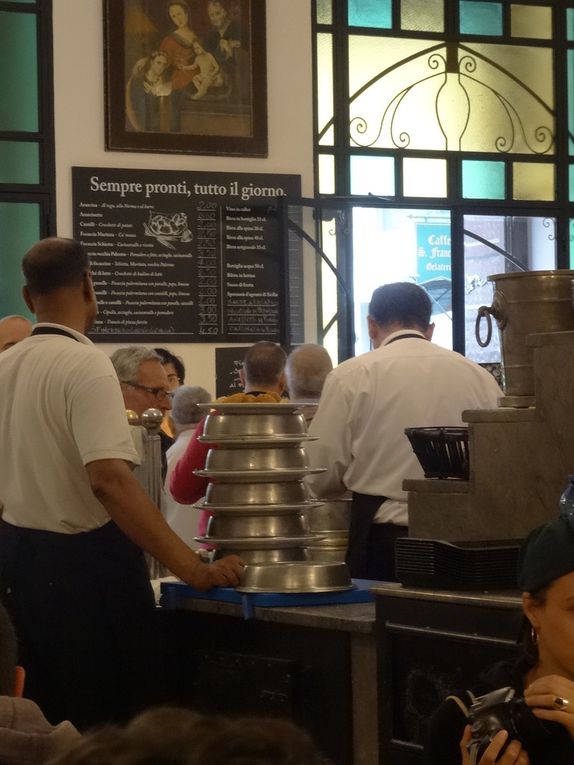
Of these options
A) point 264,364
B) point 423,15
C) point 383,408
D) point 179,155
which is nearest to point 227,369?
point 179,155

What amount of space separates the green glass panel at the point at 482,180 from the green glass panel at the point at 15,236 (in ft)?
8.89

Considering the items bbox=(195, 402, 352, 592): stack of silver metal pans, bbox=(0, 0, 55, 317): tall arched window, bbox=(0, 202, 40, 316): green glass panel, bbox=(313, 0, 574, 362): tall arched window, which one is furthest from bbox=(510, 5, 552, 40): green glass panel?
bbox=(195, 402, 352, 592): stack of silver metal pans

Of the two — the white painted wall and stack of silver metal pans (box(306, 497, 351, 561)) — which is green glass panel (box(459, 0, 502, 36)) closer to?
the white painted wall

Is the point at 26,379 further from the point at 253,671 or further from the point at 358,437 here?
the point at 358,437

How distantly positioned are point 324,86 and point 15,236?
2.12 metres

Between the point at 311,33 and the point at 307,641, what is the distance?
245 inches

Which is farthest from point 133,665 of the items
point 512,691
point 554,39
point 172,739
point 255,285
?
point 554,39

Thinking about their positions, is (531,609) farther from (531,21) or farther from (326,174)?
(531,21)

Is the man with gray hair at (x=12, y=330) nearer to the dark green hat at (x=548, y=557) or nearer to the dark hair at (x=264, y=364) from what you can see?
the dark hair at (x=264, y=364)

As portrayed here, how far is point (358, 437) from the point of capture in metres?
4.43

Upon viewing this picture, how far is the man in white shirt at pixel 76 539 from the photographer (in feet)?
10.7

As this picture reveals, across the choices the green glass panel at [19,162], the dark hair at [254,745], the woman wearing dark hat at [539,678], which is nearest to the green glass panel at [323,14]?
the green glass panel at [19,162]

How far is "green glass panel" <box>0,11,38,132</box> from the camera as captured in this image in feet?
27.5

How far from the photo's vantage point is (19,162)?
27.5ft
